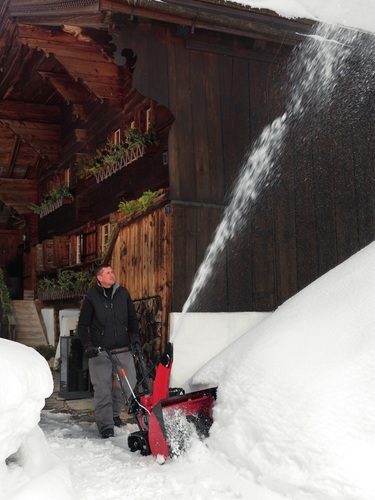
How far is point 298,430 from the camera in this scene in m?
4.60

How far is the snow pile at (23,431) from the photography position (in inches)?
139

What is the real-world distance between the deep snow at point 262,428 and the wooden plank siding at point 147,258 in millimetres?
1937

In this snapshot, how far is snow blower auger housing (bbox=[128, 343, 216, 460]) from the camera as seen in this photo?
5281mm

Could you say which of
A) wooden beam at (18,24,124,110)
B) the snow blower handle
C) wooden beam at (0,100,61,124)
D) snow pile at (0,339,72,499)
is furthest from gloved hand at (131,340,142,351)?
wooden beam at (0,100,61,124)

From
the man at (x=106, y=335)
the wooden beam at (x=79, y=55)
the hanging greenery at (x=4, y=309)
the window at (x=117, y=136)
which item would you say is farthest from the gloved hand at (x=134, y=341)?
the hanging greenery at (x=4, y=309)

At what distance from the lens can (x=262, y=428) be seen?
4.86m

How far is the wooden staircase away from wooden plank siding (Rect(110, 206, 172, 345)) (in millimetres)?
6878

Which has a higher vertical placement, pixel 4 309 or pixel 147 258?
pixel 147 258

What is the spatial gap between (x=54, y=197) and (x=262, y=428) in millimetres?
12111

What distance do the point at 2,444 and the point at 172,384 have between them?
4.63 meters

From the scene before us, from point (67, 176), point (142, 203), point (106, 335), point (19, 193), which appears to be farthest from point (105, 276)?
point (19, 193)

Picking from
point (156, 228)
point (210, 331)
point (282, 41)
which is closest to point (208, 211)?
point (156, 228)

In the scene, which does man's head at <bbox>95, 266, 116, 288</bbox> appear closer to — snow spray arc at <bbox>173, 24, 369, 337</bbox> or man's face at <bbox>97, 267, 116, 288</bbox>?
man's face at <bbox>97, 267, 116, 288</bbox>

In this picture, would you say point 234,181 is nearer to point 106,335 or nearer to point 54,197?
point 106,335
